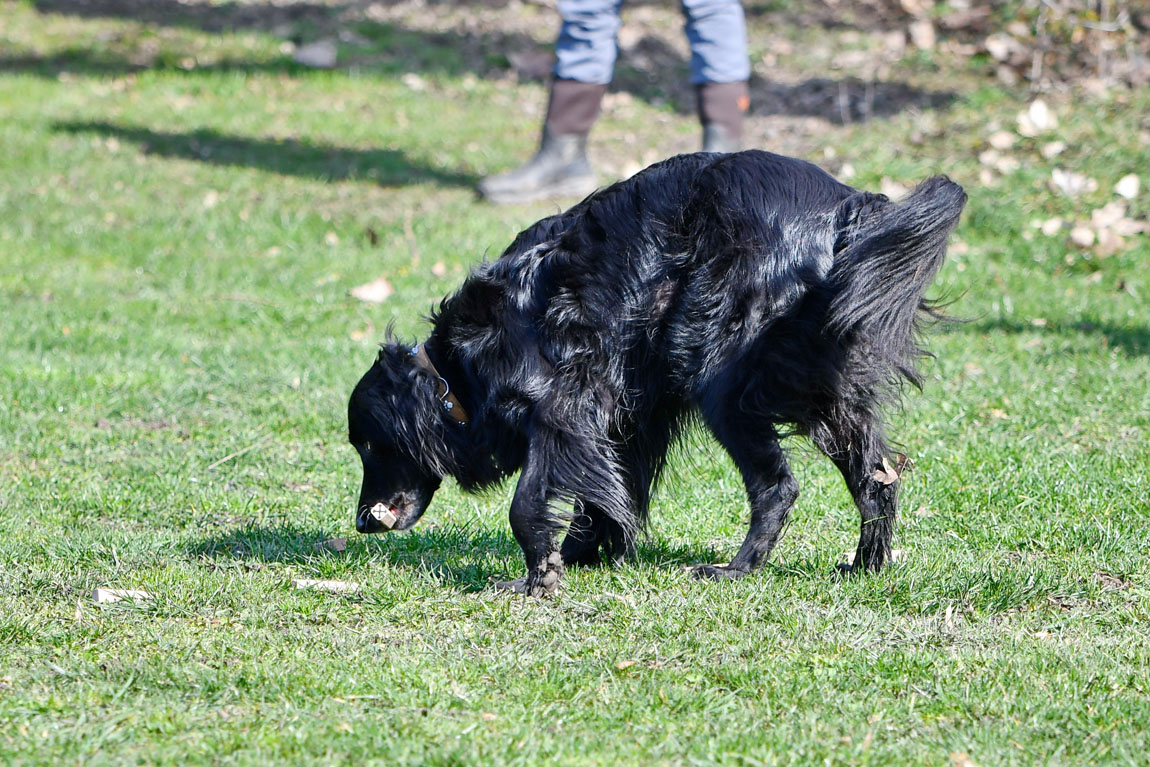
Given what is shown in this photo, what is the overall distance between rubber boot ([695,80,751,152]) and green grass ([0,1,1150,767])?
1056 mm

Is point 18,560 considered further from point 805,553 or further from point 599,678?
point 805,553

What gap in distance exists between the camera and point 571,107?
830 cm

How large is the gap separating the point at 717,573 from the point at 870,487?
0.53 meters

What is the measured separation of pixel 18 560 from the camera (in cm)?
396

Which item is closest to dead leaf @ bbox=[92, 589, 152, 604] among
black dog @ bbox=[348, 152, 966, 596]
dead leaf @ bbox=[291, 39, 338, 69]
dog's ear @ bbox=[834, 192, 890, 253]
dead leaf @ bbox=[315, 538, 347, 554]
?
dead leaf @ bbox=[315, 538, 347, 554]

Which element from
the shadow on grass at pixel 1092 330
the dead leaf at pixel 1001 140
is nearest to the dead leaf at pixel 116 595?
the shadow on grass at pixel 1092 330

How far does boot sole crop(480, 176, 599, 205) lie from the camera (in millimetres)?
8508

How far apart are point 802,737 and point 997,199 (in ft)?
20.2

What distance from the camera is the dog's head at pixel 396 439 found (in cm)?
392

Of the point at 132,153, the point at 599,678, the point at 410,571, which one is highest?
the point at 599,678

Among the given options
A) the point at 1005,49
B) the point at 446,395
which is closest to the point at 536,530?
the point at 446,395

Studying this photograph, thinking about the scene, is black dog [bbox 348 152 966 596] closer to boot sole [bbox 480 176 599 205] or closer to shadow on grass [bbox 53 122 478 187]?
boot sole [bbox 480 176 599 205]

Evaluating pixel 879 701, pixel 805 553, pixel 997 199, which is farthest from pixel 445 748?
pixel 997 199

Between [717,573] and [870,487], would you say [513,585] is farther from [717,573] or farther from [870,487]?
[870,487]
